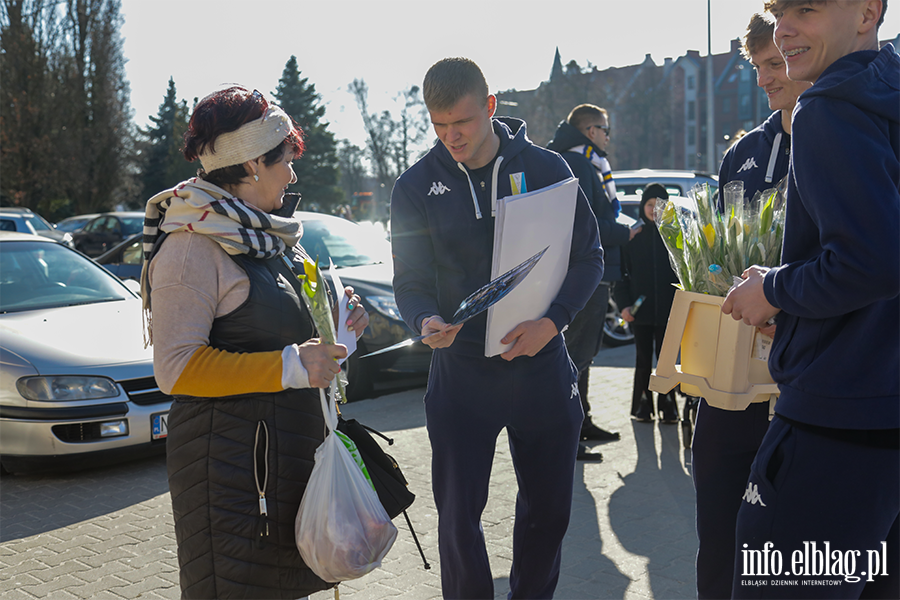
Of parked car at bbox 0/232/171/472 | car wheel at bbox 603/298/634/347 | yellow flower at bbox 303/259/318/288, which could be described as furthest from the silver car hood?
car wheel at bbox 603/298/634/347

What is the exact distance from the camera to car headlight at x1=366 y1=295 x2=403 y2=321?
777cm

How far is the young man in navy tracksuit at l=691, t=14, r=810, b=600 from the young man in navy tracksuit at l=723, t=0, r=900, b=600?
63 centimetres

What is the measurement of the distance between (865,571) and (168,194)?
6.87 feet

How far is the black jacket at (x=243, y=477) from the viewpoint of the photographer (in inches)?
93.6

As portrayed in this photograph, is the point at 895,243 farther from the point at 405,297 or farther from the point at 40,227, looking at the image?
the point at 40,227

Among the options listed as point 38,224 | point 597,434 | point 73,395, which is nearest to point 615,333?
point 597,434

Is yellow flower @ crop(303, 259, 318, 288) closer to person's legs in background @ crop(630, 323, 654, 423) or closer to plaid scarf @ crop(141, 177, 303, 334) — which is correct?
plaid scarf @ crop(141, 177, 303, 334)

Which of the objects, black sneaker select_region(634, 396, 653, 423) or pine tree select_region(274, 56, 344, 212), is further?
pine tree select_region(274, 56, 344, 212)

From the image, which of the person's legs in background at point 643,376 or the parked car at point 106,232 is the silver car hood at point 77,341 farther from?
the parked car at point 106,232

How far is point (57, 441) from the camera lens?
5.38 meters

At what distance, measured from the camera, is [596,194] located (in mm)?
5711

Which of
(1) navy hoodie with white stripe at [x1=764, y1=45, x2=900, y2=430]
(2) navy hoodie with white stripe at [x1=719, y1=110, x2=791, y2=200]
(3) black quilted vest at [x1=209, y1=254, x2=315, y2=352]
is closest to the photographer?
(1) navy hoodie with white stripe at [x1=764, y1=45, x2=900, y2=430]

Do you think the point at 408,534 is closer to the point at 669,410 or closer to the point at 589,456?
the point at 589,456

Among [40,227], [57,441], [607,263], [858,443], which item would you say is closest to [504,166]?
[858,443]
